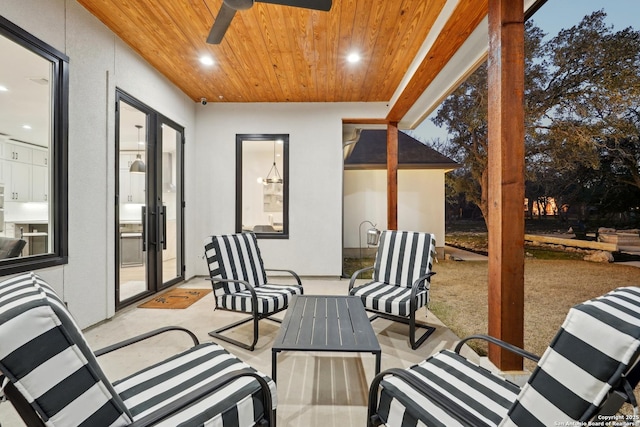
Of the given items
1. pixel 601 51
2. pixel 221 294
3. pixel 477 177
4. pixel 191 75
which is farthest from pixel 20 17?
pixel 477 177

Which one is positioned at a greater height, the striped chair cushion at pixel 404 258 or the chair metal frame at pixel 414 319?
the striped chair cushion at pixel 404 258

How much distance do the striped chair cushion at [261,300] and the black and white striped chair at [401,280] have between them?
69 cm

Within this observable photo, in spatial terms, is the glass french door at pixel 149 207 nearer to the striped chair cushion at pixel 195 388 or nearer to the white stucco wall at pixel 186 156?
the white stucco wall at pixel 186 156

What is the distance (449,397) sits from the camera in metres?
1.26

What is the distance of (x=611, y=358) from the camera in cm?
72

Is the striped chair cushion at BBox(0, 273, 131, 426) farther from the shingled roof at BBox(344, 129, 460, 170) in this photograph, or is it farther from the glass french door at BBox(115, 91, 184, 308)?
the shingled roof at BBox(344, 129, 460, 170)

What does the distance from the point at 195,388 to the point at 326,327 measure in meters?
0.91

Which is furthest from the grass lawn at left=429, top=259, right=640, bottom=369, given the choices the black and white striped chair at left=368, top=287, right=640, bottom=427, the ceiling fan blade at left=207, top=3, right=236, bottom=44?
the ceiling fan blade at left=207, top=3, right=236, bottom=44

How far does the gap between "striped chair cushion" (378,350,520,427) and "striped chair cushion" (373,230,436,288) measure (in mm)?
1726

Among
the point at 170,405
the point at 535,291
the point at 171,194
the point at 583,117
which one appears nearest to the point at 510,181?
the point at 170,405

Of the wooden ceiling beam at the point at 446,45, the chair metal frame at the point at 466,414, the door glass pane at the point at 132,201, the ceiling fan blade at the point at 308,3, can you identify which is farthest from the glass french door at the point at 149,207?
the wooden ceiling beam at the point at 446,45

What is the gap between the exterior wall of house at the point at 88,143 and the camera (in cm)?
266

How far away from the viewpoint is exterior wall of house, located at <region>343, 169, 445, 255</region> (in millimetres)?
8719

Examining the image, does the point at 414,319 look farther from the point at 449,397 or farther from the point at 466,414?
the point at 466,414
